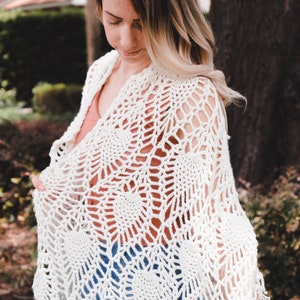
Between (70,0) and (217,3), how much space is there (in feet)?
41.4

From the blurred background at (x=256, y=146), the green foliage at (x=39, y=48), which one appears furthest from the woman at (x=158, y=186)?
the green foliage at (x=39, y=48)

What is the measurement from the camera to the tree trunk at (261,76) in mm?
4066

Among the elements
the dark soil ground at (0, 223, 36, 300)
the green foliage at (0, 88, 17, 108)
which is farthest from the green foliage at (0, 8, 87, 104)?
the dark soil ground at (0, 223, 36, 300)

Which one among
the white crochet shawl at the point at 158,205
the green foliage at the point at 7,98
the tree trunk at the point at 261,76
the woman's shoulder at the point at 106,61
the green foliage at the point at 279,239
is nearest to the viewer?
the white crochet shawl at the point at 158,205

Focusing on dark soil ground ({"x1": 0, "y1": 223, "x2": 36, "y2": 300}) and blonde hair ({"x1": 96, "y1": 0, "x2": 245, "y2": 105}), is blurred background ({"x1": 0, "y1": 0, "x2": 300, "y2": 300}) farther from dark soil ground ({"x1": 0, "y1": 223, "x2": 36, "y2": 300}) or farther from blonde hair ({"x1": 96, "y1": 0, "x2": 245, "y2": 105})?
blonde hair ({"x1": 96, "y1": 0, "x2": 245, "y2": 105})

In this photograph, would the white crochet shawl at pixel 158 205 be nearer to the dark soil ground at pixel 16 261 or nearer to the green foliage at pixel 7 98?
the dark soil ground at pixel 16 261

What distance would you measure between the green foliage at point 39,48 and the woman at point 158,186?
10.9m

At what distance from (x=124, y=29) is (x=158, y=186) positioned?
19.0 inches

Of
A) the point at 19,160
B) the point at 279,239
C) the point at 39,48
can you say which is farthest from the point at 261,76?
the point at 39,48

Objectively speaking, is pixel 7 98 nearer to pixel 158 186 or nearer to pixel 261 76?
pixel 261 76

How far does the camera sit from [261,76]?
411 cm

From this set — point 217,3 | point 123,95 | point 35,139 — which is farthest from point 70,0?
point 123,95

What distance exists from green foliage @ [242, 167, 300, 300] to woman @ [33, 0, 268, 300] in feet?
4.95

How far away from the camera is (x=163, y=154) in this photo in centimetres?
183
